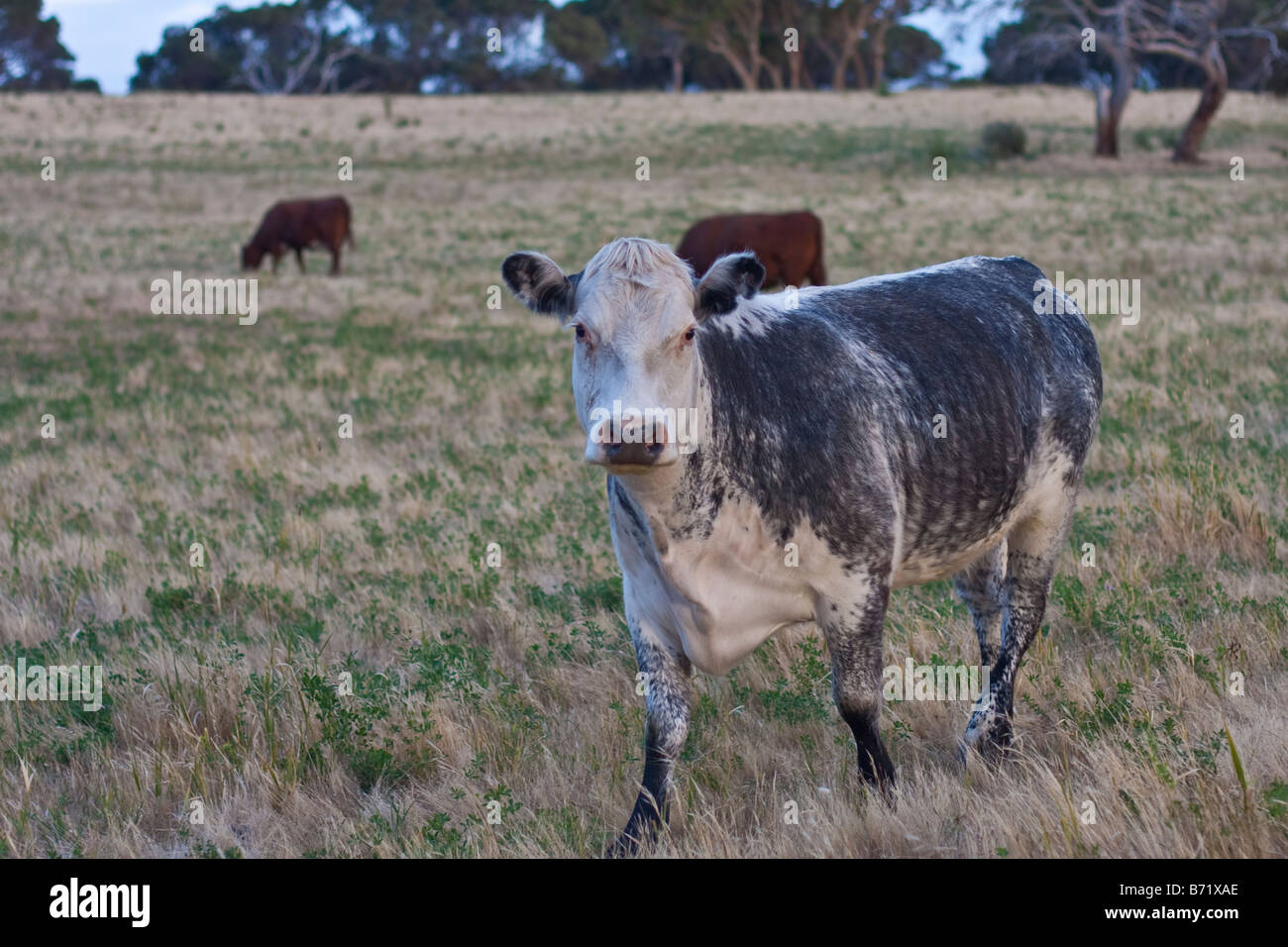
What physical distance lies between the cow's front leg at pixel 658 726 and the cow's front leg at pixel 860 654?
20.4 inches

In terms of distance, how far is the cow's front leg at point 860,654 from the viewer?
13.3ft

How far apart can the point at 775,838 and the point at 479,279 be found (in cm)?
1734

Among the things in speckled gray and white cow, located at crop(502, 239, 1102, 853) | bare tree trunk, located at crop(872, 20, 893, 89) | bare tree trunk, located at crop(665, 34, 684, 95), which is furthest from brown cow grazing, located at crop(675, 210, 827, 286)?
bare tree trunk, located at crop(665, 34, 684, 95)

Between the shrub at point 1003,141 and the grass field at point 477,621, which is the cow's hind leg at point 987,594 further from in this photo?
the shrub at point 1003,141

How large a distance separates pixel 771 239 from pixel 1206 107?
24335 mm

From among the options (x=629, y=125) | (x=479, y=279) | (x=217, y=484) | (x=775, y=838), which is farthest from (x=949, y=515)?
(x=629, y=125)

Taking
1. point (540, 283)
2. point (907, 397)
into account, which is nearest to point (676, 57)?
point (907, 397)

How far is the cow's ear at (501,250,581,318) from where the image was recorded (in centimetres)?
391

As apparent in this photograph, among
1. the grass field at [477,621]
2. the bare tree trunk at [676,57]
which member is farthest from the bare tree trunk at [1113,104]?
the bare tree trunk at [676,57]

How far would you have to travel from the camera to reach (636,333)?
11.9ft

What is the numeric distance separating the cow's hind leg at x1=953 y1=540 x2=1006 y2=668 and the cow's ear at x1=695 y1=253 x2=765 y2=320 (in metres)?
1.97

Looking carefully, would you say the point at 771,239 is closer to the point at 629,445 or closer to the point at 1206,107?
the point at 629,445

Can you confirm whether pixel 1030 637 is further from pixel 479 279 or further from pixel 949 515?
pixel 479 279
